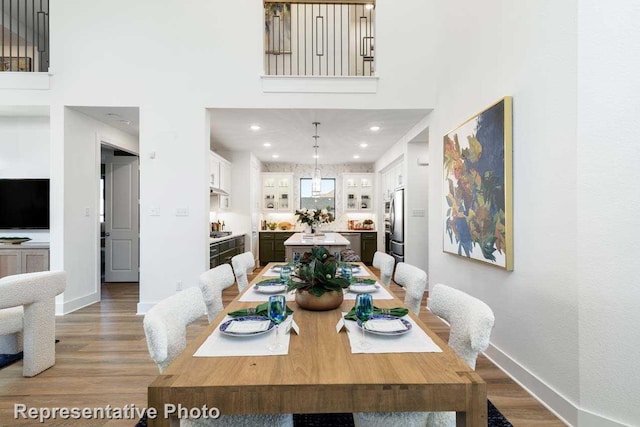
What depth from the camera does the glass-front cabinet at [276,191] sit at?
8.70 meters

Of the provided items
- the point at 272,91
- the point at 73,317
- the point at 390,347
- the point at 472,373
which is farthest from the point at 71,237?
the point at 472,373

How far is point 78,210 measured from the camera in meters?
4.20

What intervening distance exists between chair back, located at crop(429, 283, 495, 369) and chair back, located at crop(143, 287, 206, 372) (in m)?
1.22

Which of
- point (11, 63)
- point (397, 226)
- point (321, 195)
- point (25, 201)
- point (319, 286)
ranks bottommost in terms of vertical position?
point (319, 286)

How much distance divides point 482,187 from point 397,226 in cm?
328

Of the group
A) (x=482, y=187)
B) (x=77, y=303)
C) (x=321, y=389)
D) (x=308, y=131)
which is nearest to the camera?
(x=321, y=389)

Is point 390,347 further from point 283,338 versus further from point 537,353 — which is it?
point 537,353

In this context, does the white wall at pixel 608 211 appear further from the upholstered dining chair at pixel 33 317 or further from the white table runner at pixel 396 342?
the upholstered dining chair at pixel 33 317

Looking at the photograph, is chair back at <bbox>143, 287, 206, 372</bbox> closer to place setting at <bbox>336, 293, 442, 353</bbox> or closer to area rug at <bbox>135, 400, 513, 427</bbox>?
place setting at <bbox>336, 293, 442, 353</bbox>

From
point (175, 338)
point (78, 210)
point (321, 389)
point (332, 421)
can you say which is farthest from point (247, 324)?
point (78, 210)

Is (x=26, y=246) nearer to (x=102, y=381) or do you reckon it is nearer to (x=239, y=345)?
(x=102, y=381)

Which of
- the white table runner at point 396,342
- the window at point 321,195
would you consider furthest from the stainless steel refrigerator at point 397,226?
the white table runner at point 396,342

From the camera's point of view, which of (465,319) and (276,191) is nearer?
(465,319)

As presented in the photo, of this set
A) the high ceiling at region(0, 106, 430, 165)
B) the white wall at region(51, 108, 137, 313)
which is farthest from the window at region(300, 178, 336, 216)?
the white wall at region(51, 108, 137, 313)
